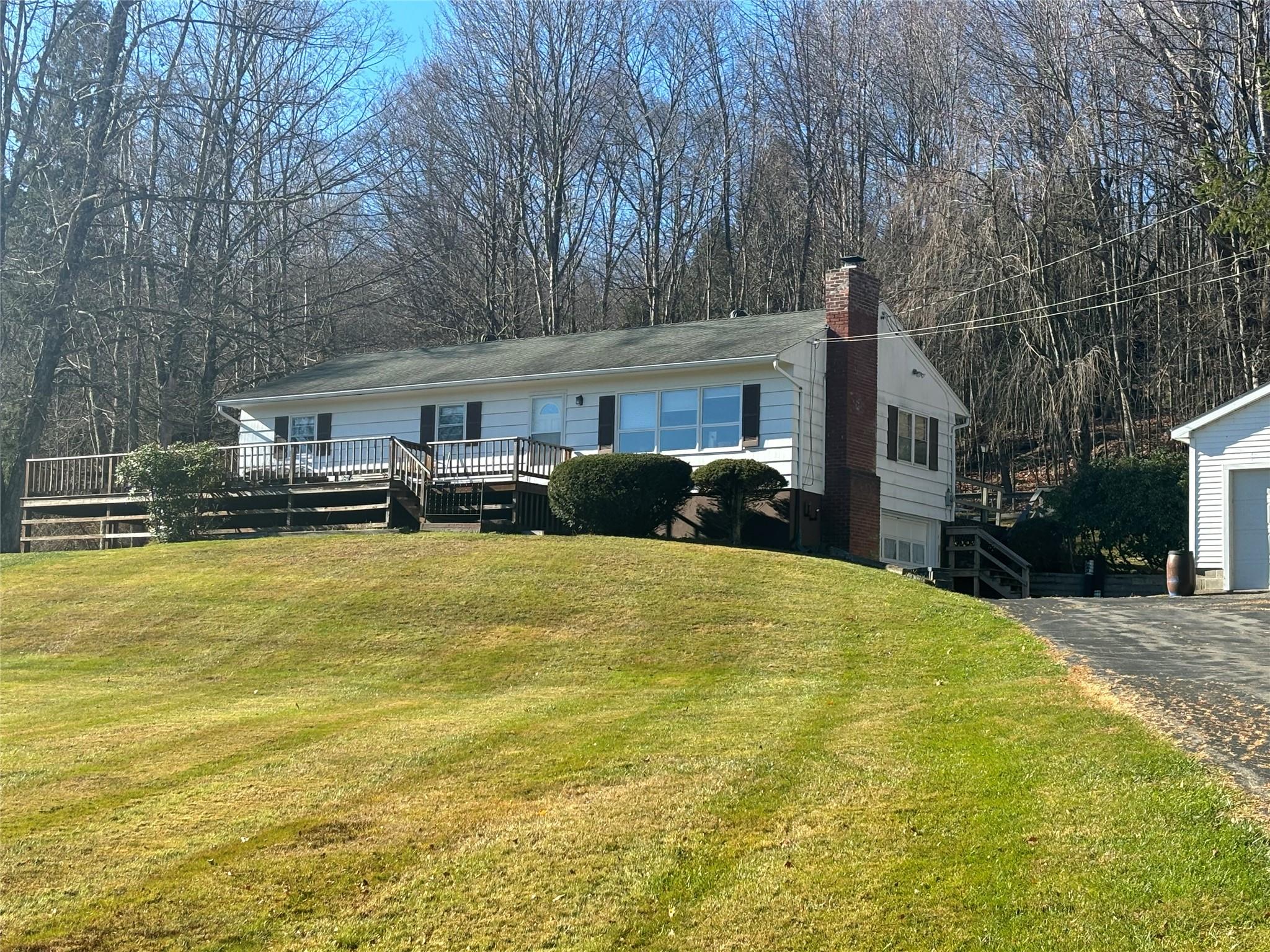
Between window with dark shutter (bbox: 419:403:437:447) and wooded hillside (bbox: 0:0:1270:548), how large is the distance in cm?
516

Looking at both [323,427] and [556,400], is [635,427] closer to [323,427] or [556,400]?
[556,400]

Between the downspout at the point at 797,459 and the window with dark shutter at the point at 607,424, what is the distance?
12.0 ft

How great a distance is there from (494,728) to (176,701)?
4387 millimetres

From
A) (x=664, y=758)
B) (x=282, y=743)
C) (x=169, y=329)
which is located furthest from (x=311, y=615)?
(x=169, y=329)

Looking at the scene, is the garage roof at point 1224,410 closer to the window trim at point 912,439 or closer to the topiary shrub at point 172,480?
the window trim at point 912,439

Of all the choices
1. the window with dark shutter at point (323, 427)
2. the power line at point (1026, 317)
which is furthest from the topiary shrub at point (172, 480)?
the power line at point (1026, 317)

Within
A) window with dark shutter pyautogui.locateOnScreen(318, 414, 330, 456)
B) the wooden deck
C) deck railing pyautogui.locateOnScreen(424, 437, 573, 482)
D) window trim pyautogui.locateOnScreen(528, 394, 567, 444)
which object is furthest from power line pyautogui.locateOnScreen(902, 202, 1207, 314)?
window with dark shutter pyautogui.locateOnScreen(318, 414, 330, 456)

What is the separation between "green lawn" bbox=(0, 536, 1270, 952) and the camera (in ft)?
23.6

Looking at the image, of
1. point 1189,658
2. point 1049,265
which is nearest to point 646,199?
point 1049,265

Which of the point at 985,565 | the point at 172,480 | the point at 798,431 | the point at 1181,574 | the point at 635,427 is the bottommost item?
the point at 985,565

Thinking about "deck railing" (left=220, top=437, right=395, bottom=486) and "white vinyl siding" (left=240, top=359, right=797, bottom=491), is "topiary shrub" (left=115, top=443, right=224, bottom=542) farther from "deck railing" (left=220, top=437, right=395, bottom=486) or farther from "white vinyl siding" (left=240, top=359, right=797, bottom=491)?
"white vinyl siding" (left=240, top=359, right=797, bottom=491)

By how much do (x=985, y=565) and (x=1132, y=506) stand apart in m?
3.75

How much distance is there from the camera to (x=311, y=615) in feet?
62.7

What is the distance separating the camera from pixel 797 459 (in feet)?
86.9
